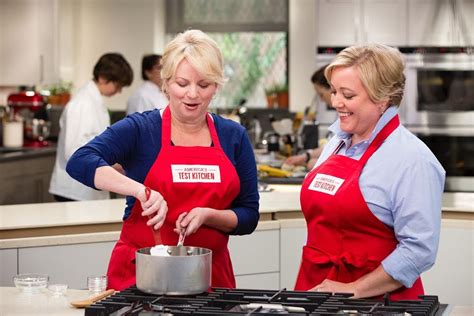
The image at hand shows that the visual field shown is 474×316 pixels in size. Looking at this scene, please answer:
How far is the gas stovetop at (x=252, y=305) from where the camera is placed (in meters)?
2.42

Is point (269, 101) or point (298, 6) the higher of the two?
point (298, 6)

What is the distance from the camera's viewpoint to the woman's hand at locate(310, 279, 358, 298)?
2.93 metres

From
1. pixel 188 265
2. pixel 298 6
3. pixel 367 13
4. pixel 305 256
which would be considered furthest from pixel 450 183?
pixel 188 265

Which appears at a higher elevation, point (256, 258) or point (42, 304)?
point (42, 304)

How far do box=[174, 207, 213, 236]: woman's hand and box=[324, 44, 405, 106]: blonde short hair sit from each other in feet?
1.90

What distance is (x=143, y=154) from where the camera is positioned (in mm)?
3086

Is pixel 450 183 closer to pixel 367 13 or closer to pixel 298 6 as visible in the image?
pixel 367 13

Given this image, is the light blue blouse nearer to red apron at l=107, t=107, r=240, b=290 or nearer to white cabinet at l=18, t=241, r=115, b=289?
red apron at l=107, t=107, r=240, b=290

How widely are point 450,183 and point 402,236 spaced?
5.81 meters

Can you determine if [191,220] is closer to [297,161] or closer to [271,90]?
[297,161]

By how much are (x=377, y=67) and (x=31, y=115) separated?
20.0ft

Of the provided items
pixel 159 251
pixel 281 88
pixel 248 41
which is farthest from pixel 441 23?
pixel 159 251

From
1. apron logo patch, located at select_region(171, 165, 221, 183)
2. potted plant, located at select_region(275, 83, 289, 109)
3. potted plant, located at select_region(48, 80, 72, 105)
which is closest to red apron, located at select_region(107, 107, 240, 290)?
apron logo patch, located at select_region(171, 165, 221, 183)

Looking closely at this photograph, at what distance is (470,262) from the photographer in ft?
14.9
